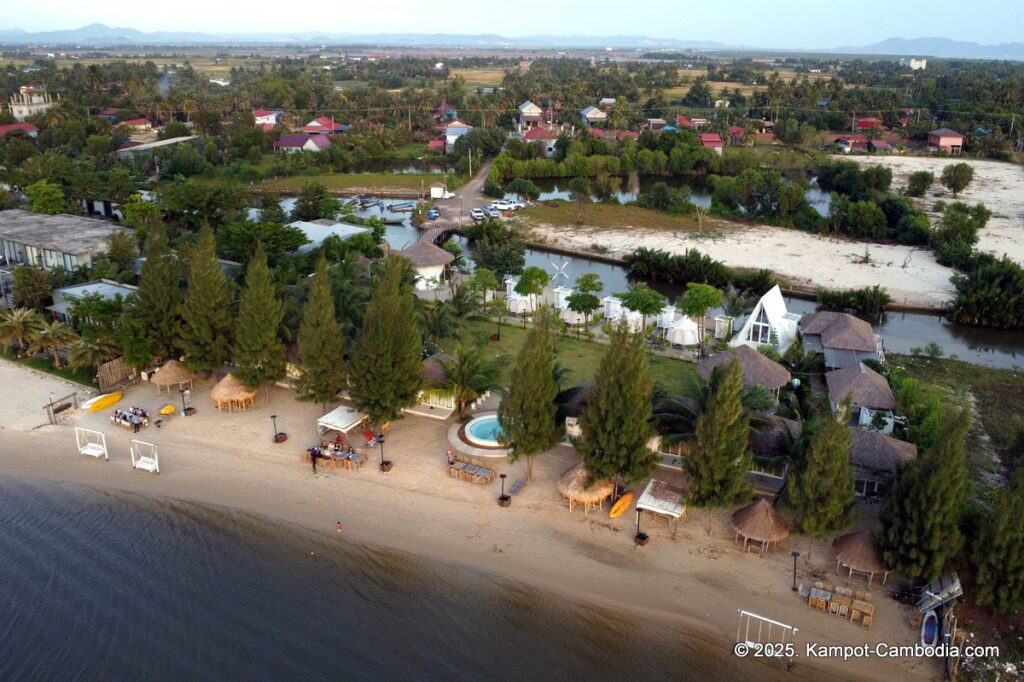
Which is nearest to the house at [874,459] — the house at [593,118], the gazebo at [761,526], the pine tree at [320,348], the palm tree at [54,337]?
the gazebo at [761,526]

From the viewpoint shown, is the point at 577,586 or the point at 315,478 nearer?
the point at 577,586

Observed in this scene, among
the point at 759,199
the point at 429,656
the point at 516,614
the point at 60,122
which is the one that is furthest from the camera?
the point at 60,122

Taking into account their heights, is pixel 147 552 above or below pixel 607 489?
below

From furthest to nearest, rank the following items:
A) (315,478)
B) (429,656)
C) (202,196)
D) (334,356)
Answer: (202,196)
(334,356)
(315,478)
(429,656)

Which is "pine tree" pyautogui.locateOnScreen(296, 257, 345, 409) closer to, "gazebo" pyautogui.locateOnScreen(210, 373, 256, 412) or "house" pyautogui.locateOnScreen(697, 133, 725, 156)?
"gazebo" pyautogui.locateOnScreen(210, 373, 256, 412)

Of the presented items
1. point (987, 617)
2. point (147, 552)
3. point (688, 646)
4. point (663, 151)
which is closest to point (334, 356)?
point (147, 552)

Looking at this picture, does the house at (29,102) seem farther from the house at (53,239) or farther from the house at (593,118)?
the house at (593,118)

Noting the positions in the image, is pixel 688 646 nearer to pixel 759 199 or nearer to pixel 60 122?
pixel 759 199

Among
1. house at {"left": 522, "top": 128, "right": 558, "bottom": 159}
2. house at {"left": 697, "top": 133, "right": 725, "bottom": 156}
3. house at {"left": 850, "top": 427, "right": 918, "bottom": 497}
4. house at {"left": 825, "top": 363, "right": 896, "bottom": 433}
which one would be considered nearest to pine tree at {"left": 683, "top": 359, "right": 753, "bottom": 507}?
house at {"left": 850, "top": 427, "right": 918, "bottom": 497}
